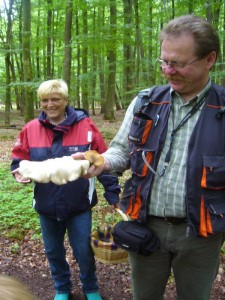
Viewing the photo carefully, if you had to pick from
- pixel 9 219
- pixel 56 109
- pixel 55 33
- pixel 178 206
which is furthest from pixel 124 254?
pixel 55 33

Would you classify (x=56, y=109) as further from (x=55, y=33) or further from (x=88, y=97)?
(x=88, y=97)

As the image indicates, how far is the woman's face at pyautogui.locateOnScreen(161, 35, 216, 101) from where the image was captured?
1.84 metres

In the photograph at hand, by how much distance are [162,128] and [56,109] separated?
1.42m

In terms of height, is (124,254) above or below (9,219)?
above

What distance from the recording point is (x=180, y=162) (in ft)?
6.57

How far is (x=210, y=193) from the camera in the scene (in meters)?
1.92

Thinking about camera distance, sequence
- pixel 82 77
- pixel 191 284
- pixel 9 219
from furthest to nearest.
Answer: pixel 82 77
pixel 9 219
pixel 191 284

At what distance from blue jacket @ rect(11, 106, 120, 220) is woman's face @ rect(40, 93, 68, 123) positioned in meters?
0.07

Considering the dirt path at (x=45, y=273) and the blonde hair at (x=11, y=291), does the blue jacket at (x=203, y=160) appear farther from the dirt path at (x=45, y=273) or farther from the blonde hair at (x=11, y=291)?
the dirt path at (x=45, y=273)

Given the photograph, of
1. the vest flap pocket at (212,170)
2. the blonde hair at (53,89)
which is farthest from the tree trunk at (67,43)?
the vest flap pocket at (212,170)

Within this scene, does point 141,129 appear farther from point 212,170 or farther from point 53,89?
point 53,89

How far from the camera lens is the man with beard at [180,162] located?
188 centimetres

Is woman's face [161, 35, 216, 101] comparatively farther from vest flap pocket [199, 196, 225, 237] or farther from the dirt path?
the dirt path

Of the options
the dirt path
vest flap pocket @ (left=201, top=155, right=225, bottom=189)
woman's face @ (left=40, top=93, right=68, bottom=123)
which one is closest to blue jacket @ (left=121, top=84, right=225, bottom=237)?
vest flap pocket @ (left=201, top=155, right=225, bottom=189)
